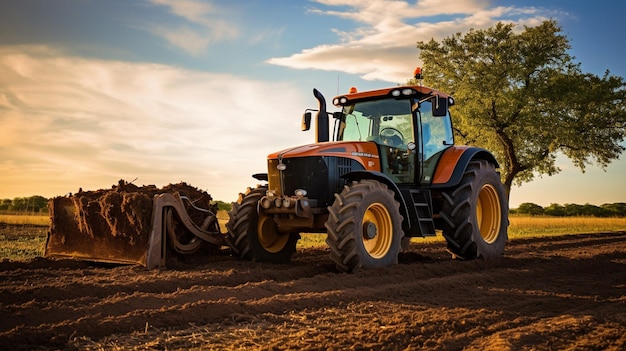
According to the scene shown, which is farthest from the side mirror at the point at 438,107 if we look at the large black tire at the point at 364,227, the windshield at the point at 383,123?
the large black tire at the point at 364,227

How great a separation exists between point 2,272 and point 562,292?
7.49m

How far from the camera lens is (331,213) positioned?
26.6 feet

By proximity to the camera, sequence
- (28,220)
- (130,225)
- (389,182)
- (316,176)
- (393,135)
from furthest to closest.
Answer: (28,220) < (393,135) < (389,182) < (316,176) < (130,225)

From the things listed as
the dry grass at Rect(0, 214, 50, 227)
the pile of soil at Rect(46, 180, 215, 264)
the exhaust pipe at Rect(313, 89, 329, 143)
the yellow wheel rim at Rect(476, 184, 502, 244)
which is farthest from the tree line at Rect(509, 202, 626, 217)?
the pile of soil at Rect(46, 180, 215, 264)

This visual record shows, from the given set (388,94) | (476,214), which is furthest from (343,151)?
(476,214)

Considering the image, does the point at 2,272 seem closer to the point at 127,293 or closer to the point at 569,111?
the point at 127,293

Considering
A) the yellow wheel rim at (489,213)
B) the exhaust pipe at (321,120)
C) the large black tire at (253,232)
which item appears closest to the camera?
the large black tire at (253,232)

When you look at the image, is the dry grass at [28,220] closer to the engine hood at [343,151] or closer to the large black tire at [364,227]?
the engine hood at [343,151]

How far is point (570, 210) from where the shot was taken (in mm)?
41750

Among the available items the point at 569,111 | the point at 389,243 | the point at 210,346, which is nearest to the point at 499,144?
the point at 569,111

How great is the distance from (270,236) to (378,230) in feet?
6.10

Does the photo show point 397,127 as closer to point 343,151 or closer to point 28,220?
point 343,151

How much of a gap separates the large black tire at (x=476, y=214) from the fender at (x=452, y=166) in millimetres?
193

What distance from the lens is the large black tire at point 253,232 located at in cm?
934
